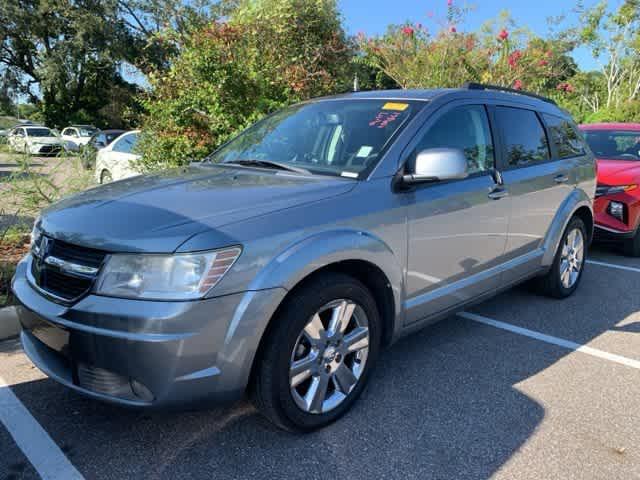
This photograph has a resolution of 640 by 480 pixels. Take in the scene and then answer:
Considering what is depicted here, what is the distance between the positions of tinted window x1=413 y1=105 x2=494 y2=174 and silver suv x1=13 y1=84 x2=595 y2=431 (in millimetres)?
14

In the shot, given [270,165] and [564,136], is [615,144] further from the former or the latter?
[270,165]

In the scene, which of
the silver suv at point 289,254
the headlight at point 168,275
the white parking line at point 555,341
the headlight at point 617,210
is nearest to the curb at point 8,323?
the silver suv at point 289,254

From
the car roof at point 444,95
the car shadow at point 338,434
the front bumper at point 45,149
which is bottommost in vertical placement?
the car shadow at point 338,434

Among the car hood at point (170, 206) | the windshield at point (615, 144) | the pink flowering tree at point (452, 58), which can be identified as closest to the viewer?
the car hood at point (170, 206)

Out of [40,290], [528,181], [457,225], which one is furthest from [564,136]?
[40,290]

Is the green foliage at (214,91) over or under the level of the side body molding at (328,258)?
over

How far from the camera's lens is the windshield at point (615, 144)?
707 centimetres

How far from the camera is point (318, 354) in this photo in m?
2.72

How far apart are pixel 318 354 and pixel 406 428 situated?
625 millimetres

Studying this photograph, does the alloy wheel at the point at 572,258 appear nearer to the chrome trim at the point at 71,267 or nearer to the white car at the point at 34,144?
the chrome trim at the point at 71,267

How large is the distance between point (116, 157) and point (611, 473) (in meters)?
7.80

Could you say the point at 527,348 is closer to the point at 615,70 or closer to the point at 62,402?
the point at 62,402

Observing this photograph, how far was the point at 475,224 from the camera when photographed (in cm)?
353

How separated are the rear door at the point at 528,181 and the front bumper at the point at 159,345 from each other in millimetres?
2247
